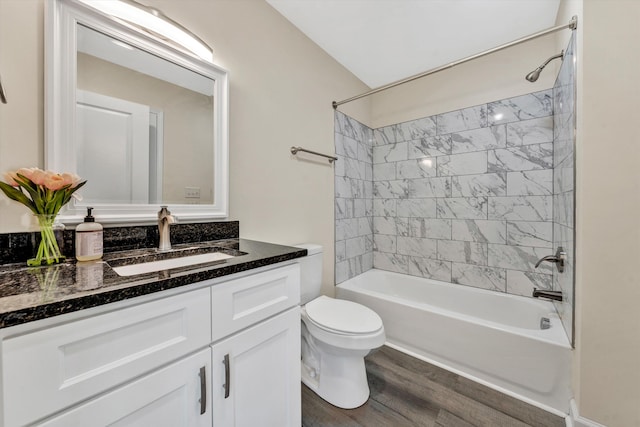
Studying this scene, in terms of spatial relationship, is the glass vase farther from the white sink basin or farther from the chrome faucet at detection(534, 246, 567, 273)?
the chrome faucet at detection(534, 246, 567, 273)

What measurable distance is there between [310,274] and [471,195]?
65.9 inches

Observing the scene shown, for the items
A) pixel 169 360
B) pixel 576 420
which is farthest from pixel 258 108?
pixel 576 420

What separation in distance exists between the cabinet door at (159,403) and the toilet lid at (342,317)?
82 centimetres

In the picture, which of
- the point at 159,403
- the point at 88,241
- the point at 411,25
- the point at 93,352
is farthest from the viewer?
the point at 411,25

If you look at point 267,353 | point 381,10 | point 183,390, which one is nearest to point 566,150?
point 381,10

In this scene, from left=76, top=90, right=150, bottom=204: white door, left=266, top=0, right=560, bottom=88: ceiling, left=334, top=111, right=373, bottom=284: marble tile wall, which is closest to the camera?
left=76, top=90, right=150, bottom=204: white door

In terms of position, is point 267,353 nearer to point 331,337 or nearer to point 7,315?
point 331,337

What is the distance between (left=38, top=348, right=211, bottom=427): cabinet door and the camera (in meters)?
0.59

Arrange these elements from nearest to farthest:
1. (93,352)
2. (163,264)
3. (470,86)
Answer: (93,352), (163,264), (470,86)

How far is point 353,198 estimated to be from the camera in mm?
2676

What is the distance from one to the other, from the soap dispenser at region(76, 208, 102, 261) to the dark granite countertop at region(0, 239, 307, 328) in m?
0.03

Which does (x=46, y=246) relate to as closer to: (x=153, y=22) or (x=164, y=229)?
(x=164, y=229)

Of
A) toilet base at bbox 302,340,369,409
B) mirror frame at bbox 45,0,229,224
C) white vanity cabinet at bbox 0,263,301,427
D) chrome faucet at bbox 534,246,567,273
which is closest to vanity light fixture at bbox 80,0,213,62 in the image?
mirror frame at bbox 45,0,229,224

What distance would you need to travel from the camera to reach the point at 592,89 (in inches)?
48.0
